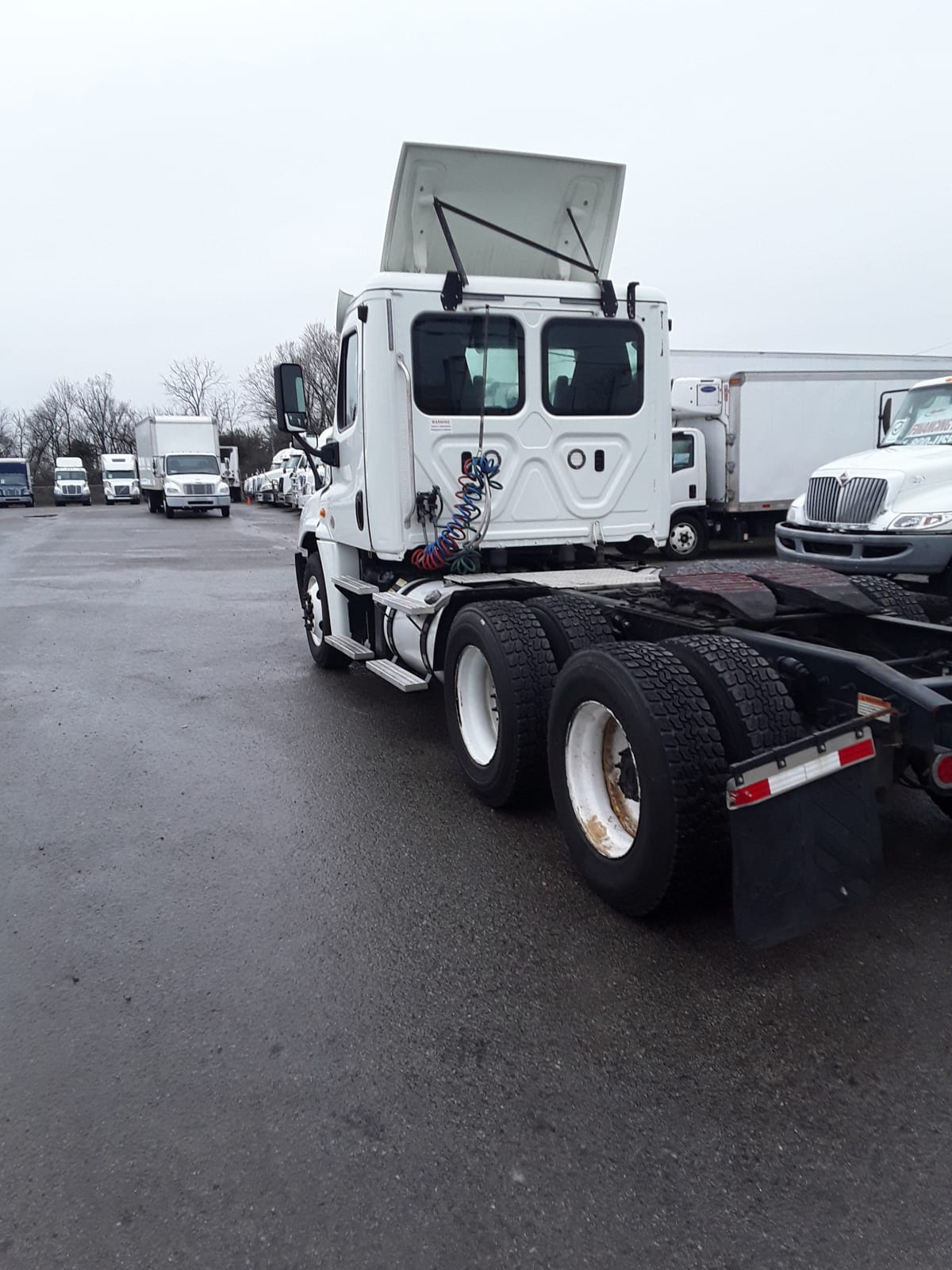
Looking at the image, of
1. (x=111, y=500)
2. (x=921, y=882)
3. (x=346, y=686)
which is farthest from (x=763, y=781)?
(x=111, y=500)

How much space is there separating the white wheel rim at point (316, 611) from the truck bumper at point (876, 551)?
5.58 m

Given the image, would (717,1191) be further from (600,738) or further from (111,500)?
(111,500)

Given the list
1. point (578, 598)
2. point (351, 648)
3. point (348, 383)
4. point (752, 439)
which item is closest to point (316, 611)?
point (351, 648)

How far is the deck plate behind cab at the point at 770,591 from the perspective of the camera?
163 inches

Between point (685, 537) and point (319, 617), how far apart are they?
11244 millimetres

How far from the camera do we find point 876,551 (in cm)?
1009

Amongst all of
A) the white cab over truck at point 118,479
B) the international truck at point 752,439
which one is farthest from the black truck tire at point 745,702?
the white cab over truck at point 118,479

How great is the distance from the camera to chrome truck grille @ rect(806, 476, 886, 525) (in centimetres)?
1016

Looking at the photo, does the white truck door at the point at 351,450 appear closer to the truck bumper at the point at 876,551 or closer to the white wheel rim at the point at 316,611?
the white wheel rim at the point at 316,611

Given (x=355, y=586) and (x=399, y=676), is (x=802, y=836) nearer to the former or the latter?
(x=399, y=676)

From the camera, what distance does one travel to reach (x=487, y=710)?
5.27 m

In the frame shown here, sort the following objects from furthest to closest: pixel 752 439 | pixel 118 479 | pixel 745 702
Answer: pixel 118 479
pixel 752 439
pixel 745 702

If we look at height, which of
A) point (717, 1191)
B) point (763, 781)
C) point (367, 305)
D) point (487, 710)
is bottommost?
point (717, 1191)

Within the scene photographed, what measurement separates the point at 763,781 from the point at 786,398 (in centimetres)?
1637
